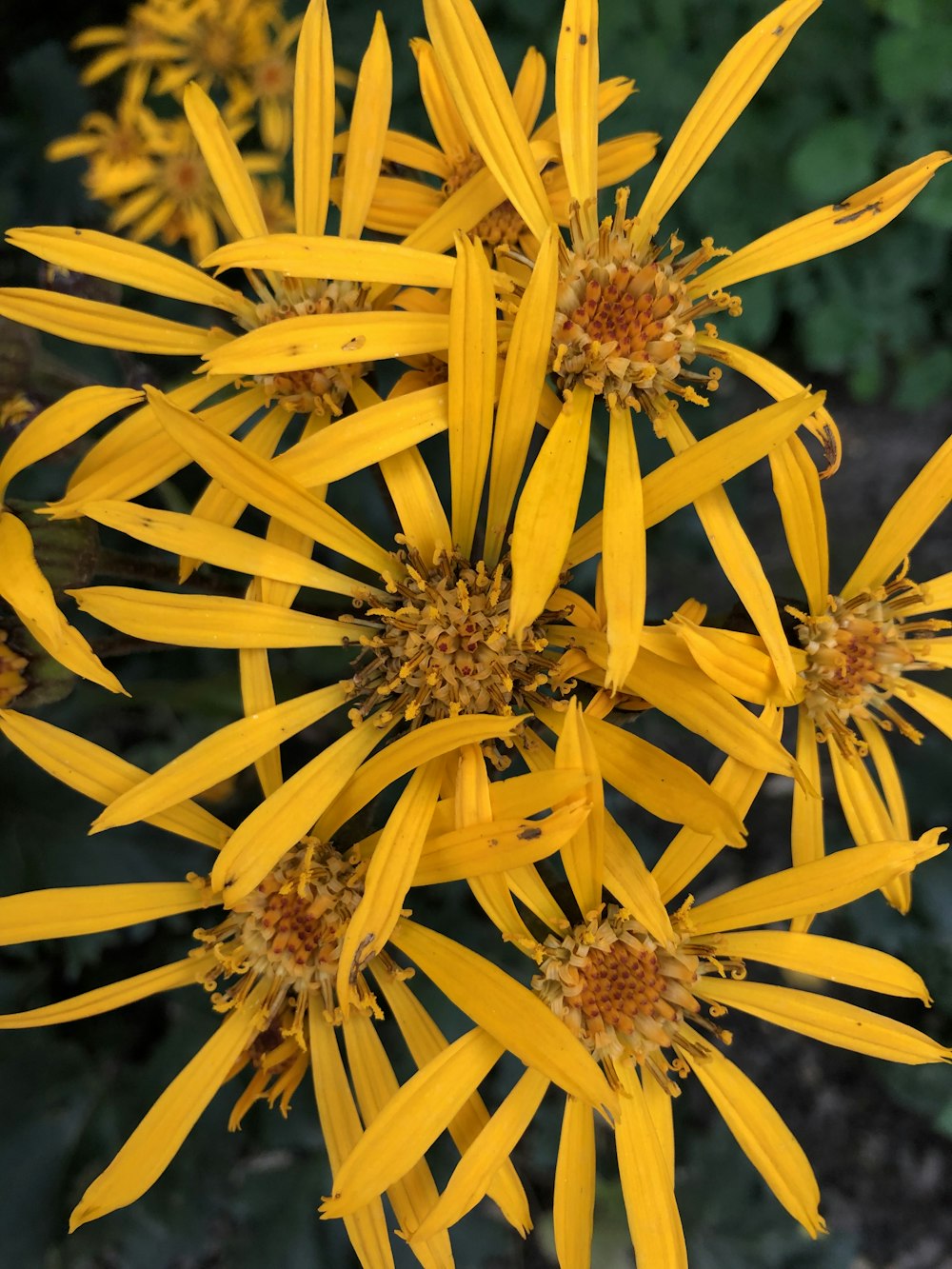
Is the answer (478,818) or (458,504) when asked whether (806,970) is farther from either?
(458,504)

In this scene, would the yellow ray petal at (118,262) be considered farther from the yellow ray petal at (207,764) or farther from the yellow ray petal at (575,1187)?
the yellow ray petal at (575,1187)

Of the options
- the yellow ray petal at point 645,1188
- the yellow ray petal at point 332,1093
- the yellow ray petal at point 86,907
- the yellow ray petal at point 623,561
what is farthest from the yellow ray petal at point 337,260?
the yellow ray petal at point 645,1188

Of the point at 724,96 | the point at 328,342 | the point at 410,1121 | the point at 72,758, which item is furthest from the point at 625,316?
the point at 410,1121

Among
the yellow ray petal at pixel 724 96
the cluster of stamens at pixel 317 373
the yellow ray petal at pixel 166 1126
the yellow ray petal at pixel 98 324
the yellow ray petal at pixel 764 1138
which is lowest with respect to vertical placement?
the yellow ray petal at pixel 166 1126

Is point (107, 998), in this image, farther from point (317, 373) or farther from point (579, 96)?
point (579, 96)

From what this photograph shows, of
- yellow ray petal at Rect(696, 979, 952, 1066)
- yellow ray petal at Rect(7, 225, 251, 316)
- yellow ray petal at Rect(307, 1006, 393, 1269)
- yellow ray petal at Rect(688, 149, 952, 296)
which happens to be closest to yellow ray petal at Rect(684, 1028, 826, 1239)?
yellow ray petal at Rect(696, 979, 952, 1066)

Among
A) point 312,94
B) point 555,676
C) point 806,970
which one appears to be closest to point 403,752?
point 555,676
